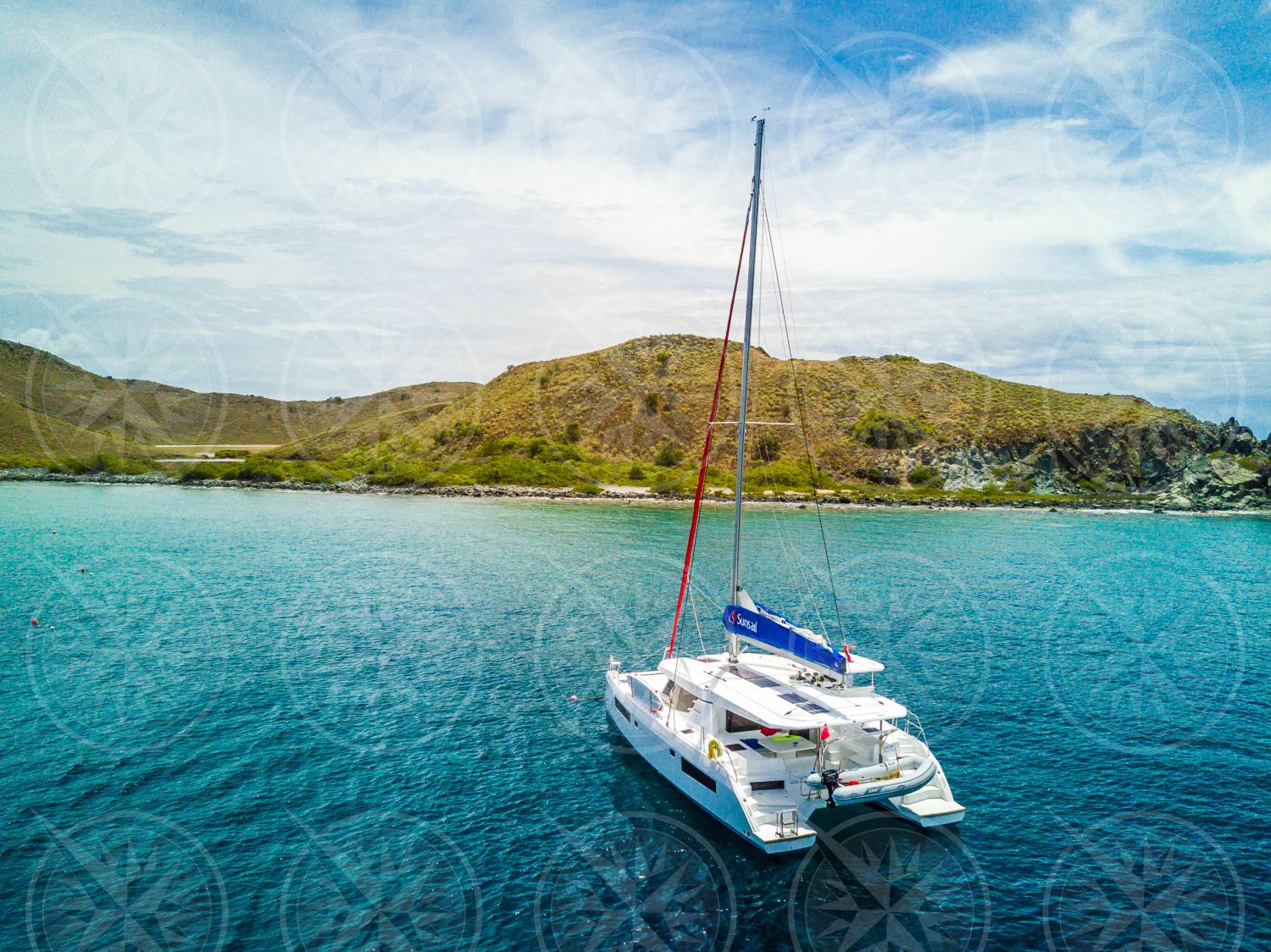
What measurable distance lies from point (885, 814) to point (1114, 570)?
199 ft

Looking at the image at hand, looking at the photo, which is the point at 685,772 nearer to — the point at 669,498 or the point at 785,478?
the point at 669,498

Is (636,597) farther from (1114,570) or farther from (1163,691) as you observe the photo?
(1114,570)

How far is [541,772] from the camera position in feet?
86.9

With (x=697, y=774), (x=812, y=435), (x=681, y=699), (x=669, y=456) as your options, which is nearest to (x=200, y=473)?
(x=669, y=456)

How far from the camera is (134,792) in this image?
23984 mm

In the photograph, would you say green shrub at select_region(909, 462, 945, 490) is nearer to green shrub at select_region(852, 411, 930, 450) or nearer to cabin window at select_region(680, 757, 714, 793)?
green shrub at select_region(852, 411, 930, 450)

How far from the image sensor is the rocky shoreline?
123688 mm

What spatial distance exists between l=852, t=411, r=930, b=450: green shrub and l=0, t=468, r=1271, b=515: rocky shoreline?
2155cm

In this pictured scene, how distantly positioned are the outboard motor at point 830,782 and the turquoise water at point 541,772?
2.13 metres

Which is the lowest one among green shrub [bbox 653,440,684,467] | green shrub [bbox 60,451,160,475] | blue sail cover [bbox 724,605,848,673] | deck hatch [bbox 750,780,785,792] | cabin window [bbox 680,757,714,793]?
cabin window [bbox 680,757,714,793]

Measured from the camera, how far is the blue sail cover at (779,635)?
964 inches

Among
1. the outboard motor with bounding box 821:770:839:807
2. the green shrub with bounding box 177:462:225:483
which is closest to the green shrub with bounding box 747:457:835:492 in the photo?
the outboard motor with bounding box 821:770:839:807

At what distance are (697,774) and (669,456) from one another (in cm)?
12932

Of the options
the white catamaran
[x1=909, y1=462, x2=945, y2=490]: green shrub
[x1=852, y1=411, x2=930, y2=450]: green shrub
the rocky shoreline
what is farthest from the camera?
[x1=852, y1=411, x2=930, y2=450]: green shrub
